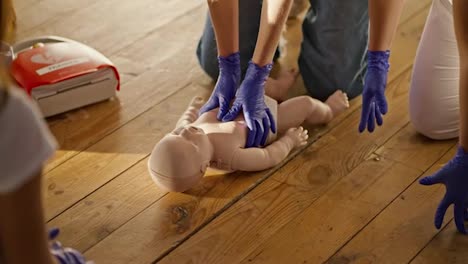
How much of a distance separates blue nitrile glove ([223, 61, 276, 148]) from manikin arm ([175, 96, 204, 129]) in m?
0.10

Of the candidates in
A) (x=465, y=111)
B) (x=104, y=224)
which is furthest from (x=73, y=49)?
(x=465, y=111)

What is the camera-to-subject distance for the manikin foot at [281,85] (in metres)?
1.97

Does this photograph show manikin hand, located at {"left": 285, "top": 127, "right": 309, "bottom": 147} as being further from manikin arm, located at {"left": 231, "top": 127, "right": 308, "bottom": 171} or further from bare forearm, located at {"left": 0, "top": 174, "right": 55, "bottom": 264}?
bare forearm, located at {"left": 0, "top": 174, "right": 55, "bottom": 264}

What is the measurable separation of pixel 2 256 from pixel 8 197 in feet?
0.51

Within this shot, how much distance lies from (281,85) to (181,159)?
459 millimetres

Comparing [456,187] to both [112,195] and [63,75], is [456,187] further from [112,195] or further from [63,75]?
[63,75]

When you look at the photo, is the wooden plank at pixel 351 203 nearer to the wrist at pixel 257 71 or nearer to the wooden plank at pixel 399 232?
the wooden plank at pixel 399 232

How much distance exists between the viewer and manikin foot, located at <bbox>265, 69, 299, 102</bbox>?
1970 mm

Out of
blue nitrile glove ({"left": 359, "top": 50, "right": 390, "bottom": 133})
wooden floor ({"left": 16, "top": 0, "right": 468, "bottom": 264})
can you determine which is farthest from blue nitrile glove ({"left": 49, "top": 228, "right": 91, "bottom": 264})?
blue nitrile glove ({"left": 359, "top": 50, "right": 390, "bottom": 133})

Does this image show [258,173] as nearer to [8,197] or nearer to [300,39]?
[300,39]

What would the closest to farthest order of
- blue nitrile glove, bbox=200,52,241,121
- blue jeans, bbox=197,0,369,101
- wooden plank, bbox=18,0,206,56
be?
1. blue nitrile glove, bbox=200,52,241,121
2. blue jeans, bbox=197,0,369,101
3. wooden plank, bbox=18,0,206,56

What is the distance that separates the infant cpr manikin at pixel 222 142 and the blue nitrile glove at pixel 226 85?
2 centimetres

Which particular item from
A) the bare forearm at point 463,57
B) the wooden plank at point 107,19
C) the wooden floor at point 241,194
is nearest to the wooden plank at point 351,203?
the wooden floor at point 241,194

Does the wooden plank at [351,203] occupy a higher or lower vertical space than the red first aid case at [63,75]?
lower
